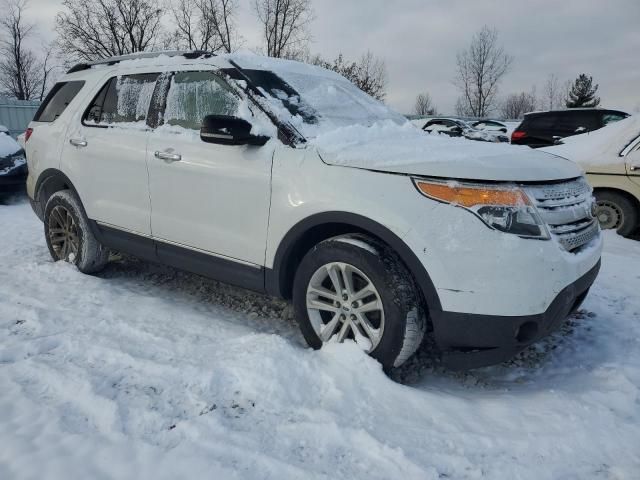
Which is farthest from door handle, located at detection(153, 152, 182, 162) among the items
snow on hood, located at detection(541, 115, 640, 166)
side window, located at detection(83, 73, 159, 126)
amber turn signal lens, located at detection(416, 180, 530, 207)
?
snow on hood, located at detection(541, 115, 640, 166)

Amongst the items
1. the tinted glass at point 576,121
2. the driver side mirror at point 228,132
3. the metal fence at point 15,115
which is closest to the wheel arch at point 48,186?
the driver side mirror at point 228,132

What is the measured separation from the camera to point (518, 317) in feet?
7.45

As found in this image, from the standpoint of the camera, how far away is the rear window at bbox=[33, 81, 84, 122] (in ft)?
14.0

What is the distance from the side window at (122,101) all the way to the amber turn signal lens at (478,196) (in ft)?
7.61

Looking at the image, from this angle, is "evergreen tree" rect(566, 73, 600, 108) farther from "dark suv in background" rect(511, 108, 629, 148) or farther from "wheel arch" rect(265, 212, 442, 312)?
"wheel arch" rect(265, 212, 442, 312)

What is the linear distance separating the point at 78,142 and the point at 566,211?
3618 millimetres

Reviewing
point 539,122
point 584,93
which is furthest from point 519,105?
point 539,122

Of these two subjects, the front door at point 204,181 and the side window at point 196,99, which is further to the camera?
the side window at point 196,99

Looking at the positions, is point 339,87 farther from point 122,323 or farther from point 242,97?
point 122,323

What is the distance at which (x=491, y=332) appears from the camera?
7.61 feet

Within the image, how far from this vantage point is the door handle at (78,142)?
12.8ft

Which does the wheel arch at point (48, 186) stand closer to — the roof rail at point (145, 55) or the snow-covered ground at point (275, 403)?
the roof rail at point (145, 55)

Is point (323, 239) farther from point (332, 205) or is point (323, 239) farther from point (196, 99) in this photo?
point (196, 99)

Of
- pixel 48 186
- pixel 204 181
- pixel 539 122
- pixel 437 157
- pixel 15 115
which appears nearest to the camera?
pixel 437 157
